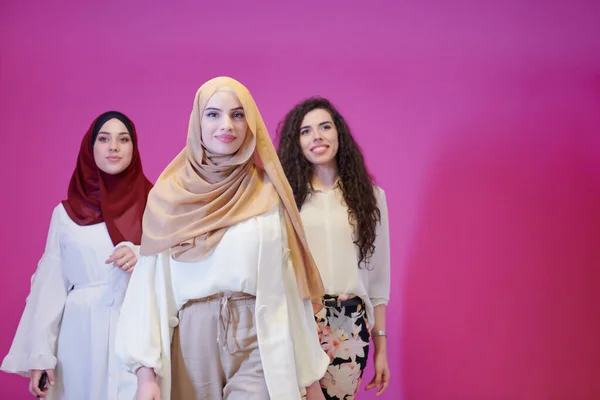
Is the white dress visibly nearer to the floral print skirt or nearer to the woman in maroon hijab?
the woman in maroon hijab

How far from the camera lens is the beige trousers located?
194cm

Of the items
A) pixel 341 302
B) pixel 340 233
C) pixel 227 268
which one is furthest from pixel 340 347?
pixel 227 268

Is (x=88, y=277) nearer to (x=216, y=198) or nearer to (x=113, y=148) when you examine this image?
(x=113, y=148)

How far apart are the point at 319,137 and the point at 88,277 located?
1.10 metres

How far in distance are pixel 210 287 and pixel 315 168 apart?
1044 mm

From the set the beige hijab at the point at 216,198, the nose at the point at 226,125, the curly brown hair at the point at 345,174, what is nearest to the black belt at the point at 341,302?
the curly brown hair at the point at 345,174

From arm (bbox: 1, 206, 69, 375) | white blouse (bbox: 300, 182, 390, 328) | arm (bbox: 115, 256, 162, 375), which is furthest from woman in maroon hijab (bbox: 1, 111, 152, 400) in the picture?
white blouse (bbox: 300, 182, 390, 328)

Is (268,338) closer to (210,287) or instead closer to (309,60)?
(210,287)

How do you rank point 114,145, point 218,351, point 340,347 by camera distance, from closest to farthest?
1. point 218,351
2. point 340,347
3. point 114,145

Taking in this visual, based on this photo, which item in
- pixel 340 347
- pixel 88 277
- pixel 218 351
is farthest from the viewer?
pixel 88 277

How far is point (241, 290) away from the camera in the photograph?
6.44ft

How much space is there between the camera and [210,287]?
6.40 feet

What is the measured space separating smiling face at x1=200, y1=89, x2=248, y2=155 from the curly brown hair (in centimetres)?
73

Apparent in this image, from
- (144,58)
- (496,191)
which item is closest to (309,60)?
(144,58)
